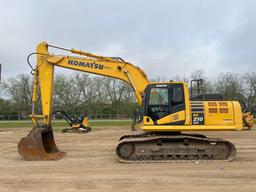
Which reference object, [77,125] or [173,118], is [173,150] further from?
[77,125]

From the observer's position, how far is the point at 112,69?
1177 centimetres

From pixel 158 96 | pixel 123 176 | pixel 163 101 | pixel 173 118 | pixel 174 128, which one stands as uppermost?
pixel 158 96

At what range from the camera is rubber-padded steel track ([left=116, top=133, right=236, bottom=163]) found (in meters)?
9.94

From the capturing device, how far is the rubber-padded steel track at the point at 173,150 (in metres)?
9.94

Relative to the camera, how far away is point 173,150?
392 inches

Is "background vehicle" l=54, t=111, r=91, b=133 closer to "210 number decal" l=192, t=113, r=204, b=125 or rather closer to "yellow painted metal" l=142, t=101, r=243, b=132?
"yellow painted metal" l=142, t=101, r=243, b=132

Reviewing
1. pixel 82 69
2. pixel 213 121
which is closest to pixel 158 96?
pixel 213 121

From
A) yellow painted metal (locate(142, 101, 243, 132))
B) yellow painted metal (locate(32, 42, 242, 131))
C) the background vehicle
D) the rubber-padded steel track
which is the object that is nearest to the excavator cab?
yellow painted metal (locate(142, 101, 243, 132))

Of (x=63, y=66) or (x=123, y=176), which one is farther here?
(x=63, y=66)

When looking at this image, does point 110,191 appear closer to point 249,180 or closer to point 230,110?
point 249,180

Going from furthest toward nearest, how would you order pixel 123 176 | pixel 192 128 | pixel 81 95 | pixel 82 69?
pixel 81 95 → pixel 82 69 → pixel 192 128 → pixel 123 176

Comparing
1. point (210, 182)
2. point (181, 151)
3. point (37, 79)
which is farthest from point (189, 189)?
point (37, 79)

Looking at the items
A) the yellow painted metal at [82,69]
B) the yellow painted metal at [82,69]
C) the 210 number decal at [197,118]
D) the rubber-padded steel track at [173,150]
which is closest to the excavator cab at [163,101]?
the 210 number decal at [197,118]

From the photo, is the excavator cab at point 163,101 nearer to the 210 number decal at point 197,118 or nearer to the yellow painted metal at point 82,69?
the 210 number decal at point 197,118
